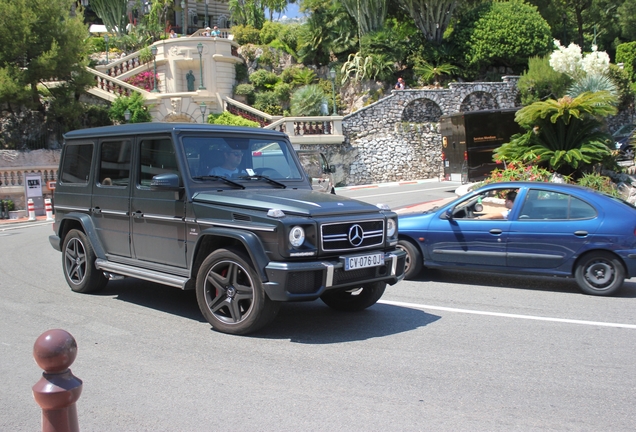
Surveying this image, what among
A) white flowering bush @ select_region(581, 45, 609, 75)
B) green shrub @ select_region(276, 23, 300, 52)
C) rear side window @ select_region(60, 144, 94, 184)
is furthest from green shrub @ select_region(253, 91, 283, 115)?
rear side window @ select_region(60, 144, 94, 184)

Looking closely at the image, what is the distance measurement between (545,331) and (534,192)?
290cm

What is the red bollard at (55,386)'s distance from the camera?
2.65 metres

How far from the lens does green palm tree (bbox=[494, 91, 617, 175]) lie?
1483cm

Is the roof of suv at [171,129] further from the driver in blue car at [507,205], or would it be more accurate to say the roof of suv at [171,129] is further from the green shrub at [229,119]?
the green shrub at [229,119]

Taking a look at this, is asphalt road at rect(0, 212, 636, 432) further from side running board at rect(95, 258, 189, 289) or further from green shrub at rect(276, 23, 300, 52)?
green shrub at rect(276, 23, 300, 52)

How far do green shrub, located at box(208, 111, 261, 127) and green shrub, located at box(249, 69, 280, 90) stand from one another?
7.69 m

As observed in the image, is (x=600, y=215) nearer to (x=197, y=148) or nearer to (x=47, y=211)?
(x=197, y=148)

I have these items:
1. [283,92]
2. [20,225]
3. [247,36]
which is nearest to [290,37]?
[247,36]

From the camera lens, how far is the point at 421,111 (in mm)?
35719

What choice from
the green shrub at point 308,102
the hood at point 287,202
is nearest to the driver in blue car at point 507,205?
the hood at point 287,202

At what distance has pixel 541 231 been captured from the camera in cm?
875

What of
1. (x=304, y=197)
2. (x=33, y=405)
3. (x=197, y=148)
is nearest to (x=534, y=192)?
(x=304, y=197)

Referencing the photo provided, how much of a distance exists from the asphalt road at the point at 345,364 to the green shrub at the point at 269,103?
31299 mm

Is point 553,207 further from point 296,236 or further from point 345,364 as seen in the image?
point 345,364
